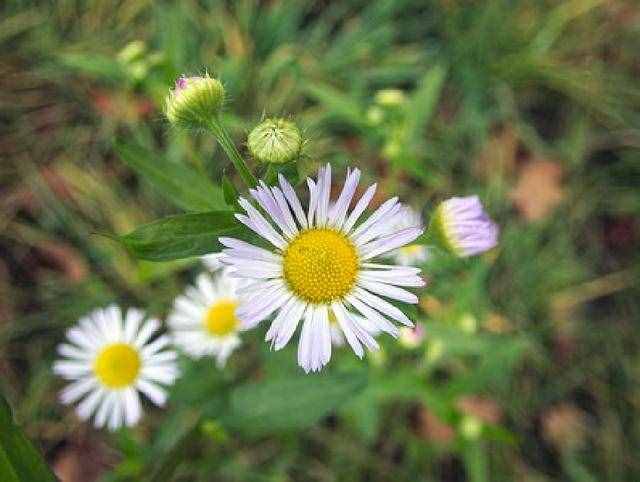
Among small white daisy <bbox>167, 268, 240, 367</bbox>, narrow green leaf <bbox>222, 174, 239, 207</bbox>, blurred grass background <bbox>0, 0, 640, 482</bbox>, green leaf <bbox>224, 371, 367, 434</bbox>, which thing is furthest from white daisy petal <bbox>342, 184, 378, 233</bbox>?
blurred grass background <bbox>0, 0, 640, 482</bbox>

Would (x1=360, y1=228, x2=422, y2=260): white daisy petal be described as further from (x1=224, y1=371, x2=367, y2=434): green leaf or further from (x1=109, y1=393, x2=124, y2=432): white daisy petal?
(x1=109, y1=393, x2=124, y2=432): white daisy petal

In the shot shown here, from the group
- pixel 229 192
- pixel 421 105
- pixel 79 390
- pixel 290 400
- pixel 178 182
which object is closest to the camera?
pixel 229 192

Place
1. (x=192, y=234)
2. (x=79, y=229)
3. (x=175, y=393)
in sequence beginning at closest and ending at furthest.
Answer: (x=192, y=234) → (x=175, y=393) → (x=79, y=229)

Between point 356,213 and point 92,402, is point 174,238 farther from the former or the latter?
point 92,402

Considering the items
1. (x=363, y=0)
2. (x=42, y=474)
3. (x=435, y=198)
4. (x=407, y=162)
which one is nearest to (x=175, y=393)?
(x=42, y=474)

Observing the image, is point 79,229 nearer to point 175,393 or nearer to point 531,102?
point 175,393

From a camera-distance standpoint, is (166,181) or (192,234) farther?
(166,181)

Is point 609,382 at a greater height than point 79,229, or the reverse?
point 79,229

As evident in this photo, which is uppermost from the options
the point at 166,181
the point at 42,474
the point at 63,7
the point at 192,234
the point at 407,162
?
the point at 63,7

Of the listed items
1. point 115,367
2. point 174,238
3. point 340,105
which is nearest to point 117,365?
point 115,367
